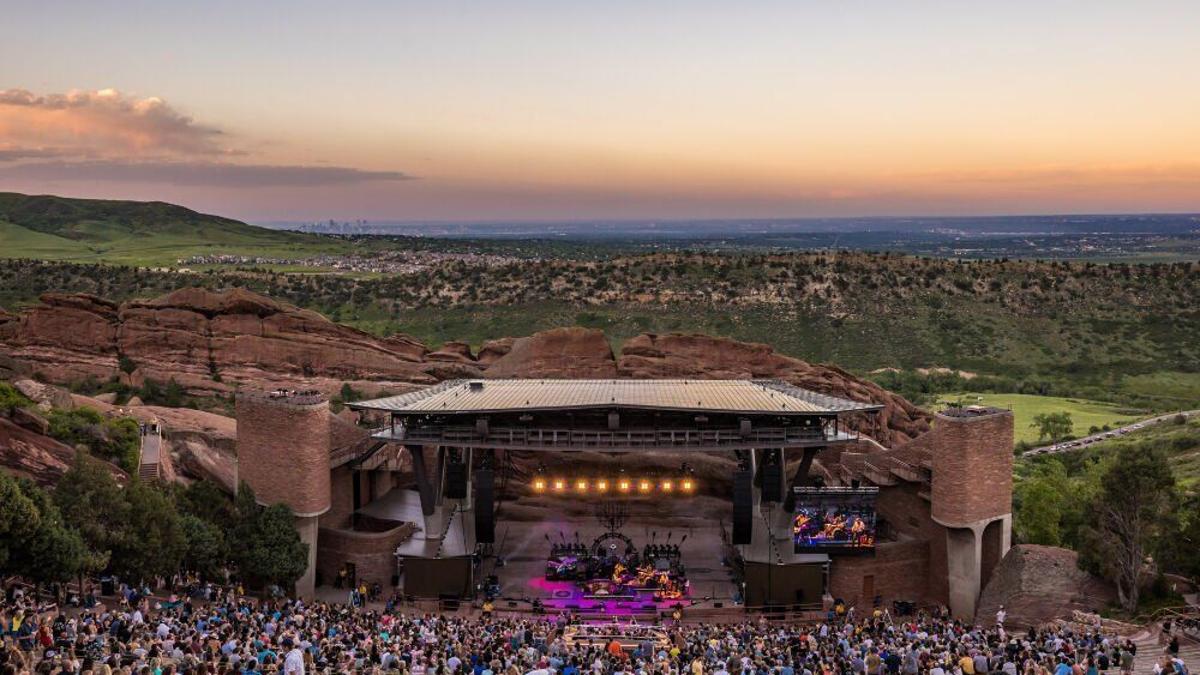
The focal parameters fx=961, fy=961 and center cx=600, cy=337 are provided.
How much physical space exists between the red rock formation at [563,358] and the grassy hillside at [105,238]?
360 feet

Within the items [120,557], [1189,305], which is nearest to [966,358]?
[1189,305]

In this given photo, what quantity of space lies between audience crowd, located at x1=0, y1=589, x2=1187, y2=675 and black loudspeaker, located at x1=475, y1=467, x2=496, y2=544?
6639 mm

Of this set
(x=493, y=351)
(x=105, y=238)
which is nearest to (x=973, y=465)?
(x=493, y=351)

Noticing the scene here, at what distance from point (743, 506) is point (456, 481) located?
1142cm

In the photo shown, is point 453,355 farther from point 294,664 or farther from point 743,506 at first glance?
point 294,664

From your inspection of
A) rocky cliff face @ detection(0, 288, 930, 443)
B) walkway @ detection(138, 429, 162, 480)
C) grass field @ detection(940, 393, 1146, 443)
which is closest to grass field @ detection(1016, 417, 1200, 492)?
grass field @ detection(940, 393, 1146, 443)

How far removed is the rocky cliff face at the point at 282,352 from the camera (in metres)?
54.2

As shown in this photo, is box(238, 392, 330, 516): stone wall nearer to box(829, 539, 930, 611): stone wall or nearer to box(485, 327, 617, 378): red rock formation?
box(485, 327, 617, 378): red rock formation

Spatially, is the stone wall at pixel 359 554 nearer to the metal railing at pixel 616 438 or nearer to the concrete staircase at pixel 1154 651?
the metal railing at pixel 616 438

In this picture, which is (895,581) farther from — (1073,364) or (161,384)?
(1073,364)

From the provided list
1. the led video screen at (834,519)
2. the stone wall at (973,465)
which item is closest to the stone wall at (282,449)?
the led video screen at (834,519)

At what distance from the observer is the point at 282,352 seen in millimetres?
59125

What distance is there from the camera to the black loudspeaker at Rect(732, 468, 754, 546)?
3666 cm

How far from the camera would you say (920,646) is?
82.5 feet
